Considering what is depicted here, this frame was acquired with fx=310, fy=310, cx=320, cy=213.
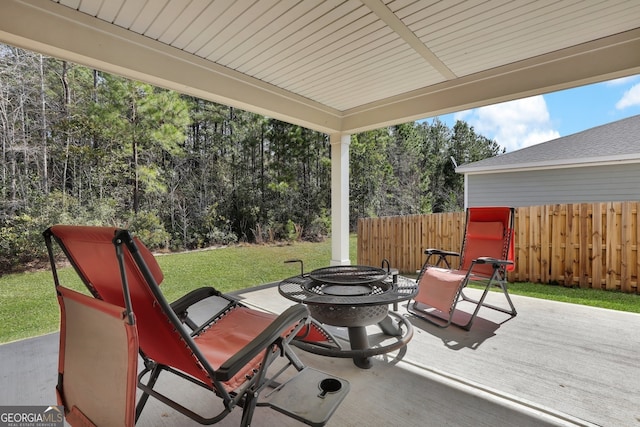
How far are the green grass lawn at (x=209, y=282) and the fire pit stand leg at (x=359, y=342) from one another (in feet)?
9.98

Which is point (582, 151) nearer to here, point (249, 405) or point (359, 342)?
point (359, 342)

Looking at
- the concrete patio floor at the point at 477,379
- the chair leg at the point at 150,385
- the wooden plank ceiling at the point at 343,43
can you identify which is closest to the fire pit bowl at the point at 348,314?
the concrete patio floor at the point at 477,379

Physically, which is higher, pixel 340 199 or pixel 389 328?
pixel 340 199

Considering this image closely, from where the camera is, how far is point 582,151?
6477 millimetres

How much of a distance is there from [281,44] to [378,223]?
3.92 metres

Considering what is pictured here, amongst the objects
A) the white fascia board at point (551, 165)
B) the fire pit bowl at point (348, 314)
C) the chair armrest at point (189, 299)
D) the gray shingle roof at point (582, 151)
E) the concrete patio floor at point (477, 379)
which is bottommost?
the concrete patio floor at point (477, 379)

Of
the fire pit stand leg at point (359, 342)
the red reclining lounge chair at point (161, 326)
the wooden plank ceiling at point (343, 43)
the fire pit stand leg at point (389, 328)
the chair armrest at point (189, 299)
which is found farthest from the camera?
the fire pit stand leg at point (389, 328)

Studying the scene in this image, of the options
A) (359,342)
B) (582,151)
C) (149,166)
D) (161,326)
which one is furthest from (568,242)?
(149,166)

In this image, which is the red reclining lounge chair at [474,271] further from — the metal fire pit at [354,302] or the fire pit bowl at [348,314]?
the fire pit bowl at [348,314]

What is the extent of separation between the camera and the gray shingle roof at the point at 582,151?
235 inches

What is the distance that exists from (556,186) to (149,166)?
8237 millimetres

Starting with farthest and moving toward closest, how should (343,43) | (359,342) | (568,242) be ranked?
(568,242) < (343,43) < (359,342)

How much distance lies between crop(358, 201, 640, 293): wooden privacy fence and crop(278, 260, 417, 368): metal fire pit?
322 centimetres

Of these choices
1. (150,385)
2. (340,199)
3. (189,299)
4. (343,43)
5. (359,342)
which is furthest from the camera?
(340,199)
